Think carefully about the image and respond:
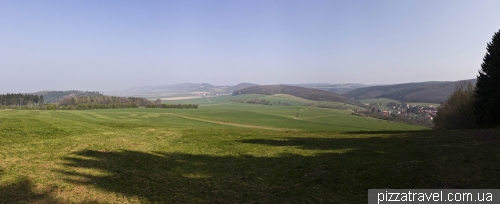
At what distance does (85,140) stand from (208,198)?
588 inches

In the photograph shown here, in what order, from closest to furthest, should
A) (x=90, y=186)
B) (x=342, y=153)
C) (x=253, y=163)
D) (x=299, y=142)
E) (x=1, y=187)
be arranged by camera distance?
1. (x=1, y=187)
2. (x=90, y=186)
3. (x=253, y=163)
4. (x=342, y=153)
5. (x=299, y=142)

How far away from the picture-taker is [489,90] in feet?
106

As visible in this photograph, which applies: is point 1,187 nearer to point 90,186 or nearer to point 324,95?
point 90,186

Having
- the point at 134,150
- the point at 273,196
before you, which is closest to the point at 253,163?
the point at 273,196

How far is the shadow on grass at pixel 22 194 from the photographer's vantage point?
27.3 feet

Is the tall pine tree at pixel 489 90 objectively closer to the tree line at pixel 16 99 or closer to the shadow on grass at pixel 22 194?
the shadow on grass at pixel 22 194

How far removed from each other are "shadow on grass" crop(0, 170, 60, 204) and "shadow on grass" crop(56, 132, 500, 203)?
147cm

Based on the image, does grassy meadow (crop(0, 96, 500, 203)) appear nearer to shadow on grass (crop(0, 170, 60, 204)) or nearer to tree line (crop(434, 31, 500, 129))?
shadow on grass (crop(0, 170, 60, 204))

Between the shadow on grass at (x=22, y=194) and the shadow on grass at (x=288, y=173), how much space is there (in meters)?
1.47

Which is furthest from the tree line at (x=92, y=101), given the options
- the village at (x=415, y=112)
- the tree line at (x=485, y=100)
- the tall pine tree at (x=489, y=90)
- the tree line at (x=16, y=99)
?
the tall pine tree at (x=489, y=90)

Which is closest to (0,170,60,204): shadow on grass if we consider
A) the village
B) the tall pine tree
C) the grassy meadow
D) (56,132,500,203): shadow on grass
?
the grassy meadow

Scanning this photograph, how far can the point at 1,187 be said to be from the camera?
934cm

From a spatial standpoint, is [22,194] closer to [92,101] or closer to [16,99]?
[92,101]

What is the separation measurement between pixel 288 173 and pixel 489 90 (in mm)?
33888
